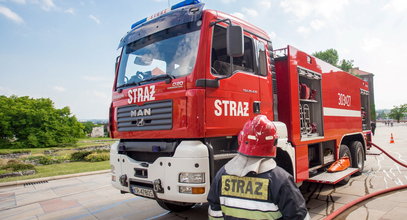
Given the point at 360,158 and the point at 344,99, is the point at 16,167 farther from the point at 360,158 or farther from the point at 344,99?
the point at 360,158

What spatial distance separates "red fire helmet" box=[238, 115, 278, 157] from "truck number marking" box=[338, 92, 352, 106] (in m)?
5.19

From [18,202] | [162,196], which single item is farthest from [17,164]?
[162,196]

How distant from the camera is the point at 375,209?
178 inches

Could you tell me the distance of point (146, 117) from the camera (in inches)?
144

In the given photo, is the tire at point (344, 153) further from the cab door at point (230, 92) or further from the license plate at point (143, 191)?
the license plate at point (143, 191)

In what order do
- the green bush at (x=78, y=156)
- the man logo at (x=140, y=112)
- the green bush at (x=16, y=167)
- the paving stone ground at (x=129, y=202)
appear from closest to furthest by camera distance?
the man logo at (x=140, y=112)
the paving stone ground at (x=129, y=202)
the green bush at (x=16, y=167)
the green bush at (x=78, y=156)

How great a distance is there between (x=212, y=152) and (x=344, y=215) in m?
2.64

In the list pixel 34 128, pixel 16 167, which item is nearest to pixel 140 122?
pixel 16 167

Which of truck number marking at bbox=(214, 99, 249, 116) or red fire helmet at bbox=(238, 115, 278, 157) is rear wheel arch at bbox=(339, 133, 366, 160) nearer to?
truck number marking at bbox=(214, 99, 249, 116)

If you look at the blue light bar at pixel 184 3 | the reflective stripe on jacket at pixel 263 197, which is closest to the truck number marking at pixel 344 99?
the blue light bar at pixel 184 3

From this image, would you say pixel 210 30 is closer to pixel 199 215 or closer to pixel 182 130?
pixel 182 130

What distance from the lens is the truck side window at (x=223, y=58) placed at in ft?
11.6

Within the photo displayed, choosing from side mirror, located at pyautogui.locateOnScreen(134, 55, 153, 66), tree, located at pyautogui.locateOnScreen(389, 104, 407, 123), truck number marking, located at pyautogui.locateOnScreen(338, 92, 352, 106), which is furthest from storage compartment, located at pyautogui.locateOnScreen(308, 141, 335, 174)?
tree, located at pyautogui.locateOnScreen(389, 104, 407, 123)

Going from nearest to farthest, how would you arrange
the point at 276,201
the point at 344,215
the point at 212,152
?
the point at 276,201 < the point at 212,152 < the point at 344,215
